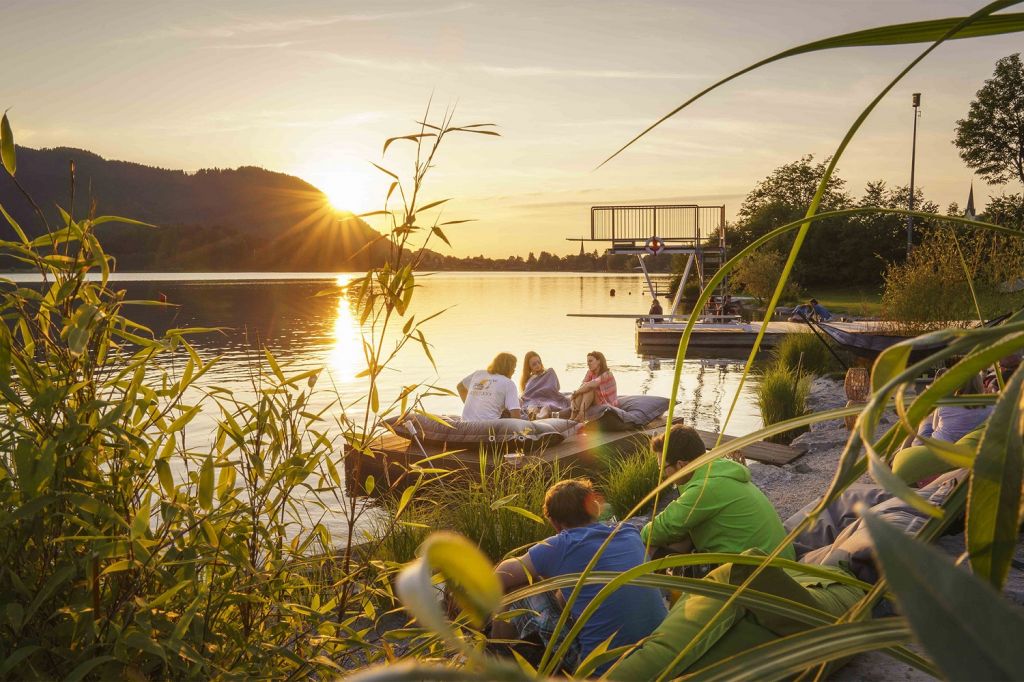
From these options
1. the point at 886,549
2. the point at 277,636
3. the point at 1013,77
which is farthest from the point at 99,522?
the point at 1013,77

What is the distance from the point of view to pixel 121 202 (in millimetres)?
148375

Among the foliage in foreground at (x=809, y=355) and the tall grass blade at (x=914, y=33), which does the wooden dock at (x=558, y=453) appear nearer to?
the tall grass blade at (x=914, y=33)

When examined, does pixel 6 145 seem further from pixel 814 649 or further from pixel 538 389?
pixel 538 389

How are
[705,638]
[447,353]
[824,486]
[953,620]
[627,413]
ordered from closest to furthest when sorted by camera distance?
[953,620], [705,638], [824,486], [627,413], [447,353]

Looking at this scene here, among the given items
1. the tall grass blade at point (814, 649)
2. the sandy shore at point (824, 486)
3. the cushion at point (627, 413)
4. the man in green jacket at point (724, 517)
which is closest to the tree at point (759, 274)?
the sandy shore at point (824, 486)

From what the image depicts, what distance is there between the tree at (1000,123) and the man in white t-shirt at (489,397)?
181ft

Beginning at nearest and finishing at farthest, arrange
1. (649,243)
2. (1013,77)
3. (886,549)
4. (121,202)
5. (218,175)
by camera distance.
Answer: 1. (886,549)
2. (649,243)
3. (1013,77)
4. (121,202)
5. (218,175)

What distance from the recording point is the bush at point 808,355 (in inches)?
651

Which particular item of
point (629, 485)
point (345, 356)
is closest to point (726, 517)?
point (629, 485)

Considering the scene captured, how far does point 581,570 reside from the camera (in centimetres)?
367

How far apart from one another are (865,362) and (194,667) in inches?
556

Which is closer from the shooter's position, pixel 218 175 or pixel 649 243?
pixel 649 243

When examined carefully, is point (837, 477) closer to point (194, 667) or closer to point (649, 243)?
point (194, 667)

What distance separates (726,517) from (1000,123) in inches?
2353
